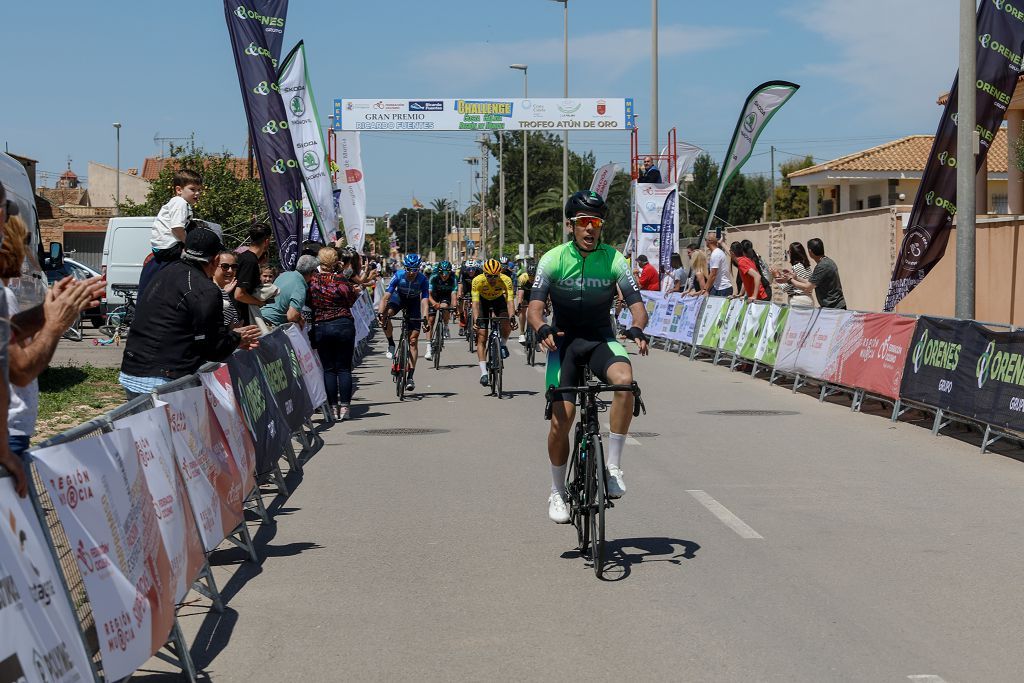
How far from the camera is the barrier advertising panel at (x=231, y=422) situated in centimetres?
766

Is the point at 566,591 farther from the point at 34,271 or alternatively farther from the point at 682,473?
the point at 682,473

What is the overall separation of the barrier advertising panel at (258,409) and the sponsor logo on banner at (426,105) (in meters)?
38.6

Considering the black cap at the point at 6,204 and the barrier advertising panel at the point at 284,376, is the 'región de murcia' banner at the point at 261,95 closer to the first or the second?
the barrier advertising panel at the point at 284,376

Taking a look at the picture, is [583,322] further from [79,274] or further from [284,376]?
[79,274]

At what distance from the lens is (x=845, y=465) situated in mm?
11336

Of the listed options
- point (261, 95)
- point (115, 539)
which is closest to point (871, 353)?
point (261, 95)

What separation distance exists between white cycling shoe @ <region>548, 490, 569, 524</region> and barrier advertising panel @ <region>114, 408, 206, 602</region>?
7.51 feet

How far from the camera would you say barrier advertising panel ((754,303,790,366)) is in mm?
19203

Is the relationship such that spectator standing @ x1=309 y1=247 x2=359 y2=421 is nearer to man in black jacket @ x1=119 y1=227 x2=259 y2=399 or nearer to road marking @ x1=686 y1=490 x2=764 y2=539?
road marking @ x1=686 y1=490 x2=764 y2=539

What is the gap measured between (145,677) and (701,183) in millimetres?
110710

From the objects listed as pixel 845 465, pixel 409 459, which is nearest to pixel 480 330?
pixel 409 459

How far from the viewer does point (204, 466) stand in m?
7.03

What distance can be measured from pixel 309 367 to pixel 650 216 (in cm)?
2064

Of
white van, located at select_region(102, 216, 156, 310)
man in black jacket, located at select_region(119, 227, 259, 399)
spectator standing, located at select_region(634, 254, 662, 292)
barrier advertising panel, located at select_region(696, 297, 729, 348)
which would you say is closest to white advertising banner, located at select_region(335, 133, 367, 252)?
white van, located at select_region(102, 216, 156, 310)
